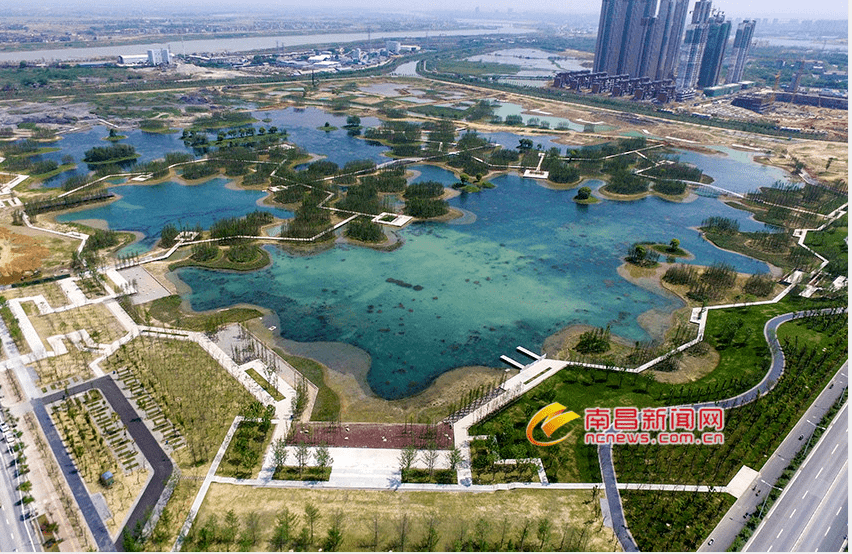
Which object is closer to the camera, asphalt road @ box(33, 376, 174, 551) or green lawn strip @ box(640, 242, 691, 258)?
asphalt road @ box(33, 376, 174, 551)

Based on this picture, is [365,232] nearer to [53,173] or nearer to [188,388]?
[188,388]

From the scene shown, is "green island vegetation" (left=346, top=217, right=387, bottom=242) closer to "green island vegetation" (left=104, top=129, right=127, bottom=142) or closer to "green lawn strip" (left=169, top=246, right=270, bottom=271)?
"green lawn strip" (left=169, top=246, right=270, bottom=271)

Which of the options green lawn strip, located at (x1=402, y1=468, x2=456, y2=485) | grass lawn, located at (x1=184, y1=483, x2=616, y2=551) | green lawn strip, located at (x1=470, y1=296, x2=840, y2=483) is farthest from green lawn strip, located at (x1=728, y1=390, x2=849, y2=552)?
green lawn strip, located at (x1=402, y1=468, x2=456, y2=485)

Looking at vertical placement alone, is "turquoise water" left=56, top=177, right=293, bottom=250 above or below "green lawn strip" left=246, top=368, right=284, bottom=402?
above

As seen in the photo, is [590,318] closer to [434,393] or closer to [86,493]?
[434,393]

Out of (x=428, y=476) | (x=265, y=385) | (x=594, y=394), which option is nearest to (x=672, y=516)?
(x=594, y=394)

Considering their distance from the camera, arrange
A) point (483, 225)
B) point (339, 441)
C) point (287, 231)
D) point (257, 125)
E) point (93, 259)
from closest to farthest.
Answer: point (339, 441)
point (93, 259)
point (287, 231)
point (483, 225)
point (257, 125)

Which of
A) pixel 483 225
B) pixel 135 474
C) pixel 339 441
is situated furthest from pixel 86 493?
pixel 483 225
